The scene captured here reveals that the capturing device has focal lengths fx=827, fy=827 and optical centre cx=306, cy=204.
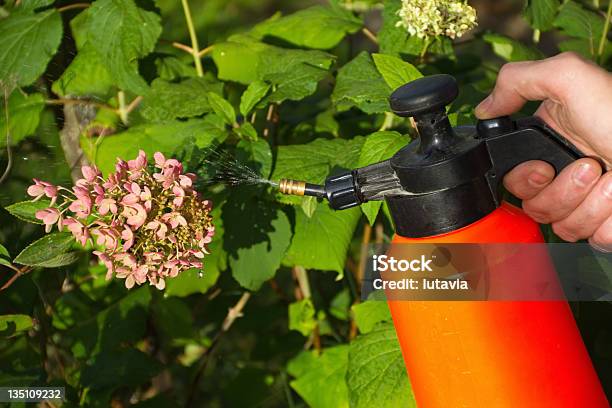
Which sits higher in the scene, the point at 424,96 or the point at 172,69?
the point at 424,96

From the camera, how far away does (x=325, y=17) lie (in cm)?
162

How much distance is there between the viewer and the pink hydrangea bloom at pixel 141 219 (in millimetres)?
1001

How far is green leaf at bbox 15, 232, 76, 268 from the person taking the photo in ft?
3.59

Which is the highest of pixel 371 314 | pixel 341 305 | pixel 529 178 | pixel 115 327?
pixel 529 178

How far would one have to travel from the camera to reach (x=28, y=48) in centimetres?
147

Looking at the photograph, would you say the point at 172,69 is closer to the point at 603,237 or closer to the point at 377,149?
the point at 377,149

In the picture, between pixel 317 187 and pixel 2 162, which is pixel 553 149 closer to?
pixel 317 187

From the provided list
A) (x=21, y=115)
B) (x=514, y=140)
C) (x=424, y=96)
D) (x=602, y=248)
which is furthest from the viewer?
(x=21, y=115)

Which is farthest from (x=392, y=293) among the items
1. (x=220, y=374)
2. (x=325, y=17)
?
(x=220, y=374)

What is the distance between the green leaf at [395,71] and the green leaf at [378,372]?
40 cm

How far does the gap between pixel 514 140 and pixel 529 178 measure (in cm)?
10

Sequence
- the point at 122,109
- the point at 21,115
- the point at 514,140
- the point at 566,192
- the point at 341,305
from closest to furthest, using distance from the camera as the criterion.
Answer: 1. the point at 514,140
2. the point at 566,192
3. the point at 21,115
4. the point at 122,109
5. the point at 341,305

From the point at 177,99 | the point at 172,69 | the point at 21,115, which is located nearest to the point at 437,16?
the point at 177,99

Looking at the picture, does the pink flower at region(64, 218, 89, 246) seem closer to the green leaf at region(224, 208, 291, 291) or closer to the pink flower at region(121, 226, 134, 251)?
the pink flower at region(121, 226, 134, 251)
